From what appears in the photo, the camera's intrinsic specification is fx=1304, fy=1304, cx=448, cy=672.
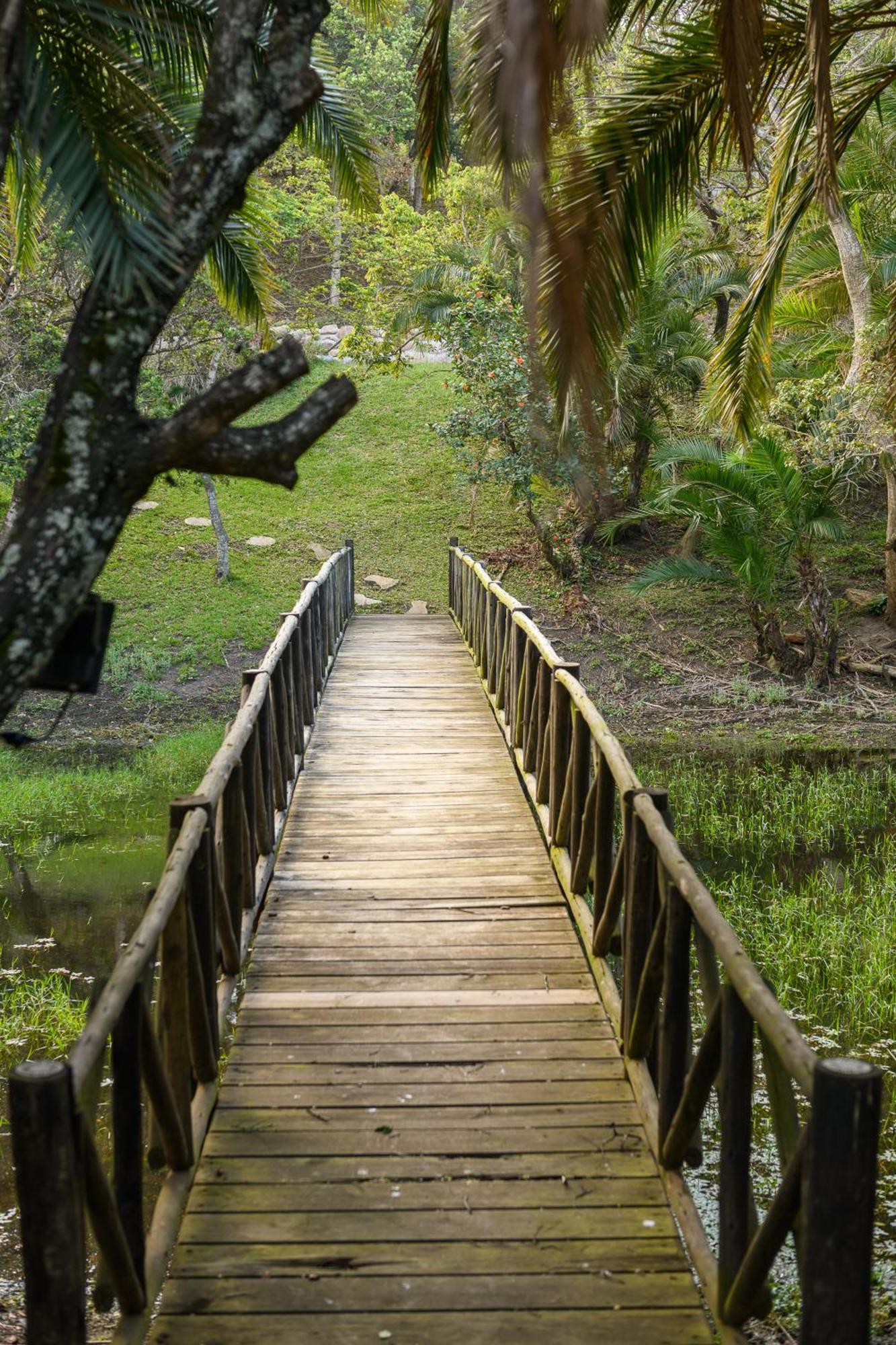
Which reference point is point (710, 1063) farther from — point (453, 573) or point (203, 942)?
point (453, 573)

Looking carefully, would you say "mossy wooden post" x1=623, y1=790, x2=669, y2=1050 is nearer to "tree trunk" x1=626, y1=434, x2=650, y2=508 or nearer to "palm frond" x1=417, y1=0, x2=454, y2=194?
"palm frond" x1=417, y1=0, x2=454, y2=194

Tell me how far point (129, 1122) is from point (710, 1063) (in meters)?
1.42

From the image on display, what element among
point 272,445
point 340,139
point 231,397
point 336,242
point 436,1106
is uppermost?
point 336,242

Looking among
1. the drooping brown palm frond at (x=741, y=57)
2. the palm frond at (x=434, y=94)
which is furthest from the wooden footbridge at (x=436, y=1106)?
the palm frond at (x=434, y=94)

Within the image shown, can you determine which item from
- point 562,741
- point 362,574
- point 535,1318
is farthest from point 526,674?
point 362,574

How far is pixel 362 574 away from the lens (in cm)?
2138

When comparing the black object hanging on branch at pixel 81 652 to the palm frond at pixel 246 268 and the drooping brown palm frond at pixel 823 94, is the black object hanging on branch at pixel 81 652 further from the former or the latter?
the palm frond at pixel 246 268

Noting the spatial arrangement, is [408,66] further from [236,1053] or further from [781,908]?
[236,1053]

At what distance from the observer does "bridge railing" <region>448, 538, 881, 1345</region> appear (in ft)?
7.67

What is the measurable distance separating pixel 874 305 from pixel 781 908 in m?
7.01

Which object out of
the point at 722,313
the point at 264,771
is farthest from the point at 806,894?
the point at 722,313

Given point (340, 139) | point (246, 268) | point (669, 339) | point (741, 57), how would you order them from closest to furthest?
1. point (741, 57)
2. point (340, 139)
3. point (246, 268)
4. point (669, 339)

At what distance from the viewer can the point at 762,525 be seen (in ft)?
50.2

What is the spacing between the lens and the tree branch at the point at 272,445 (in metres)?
3.01
